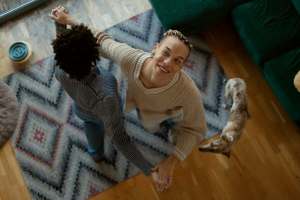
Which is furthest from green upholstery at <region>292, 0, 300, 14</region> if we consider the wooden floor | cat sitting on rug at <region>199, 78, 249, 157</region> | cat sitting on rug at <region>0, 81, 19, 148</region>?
cat sitting on rug at <region>0, 81, 19, 148</region>

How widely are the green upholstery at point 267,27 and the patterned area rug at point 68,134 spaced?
11.4 inches

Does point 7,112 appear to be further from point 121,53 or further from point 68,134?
point 121,53

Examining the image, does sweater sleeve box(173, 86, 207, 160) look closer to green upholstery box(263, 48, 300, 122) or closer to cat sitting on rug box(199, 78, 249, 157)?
cat sitting on rug box(199, 78, 249, 157)

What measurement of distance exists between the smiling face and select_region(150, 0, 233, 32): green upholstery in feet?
2.36

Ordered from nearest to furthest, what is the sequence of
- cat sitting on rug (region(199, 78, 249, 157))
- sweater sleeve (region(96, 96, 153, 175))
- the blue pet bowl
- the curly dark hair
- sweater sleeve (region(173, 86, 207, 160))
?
1. the curly dark hair
2. sweater sleeve (region(96, 96, 153, 175))
3. sweater sleeve (region(173, 86, 207, 160))
4. cat sitting on rug (region(199, 78, 249, 157))
5. the blue pet bowl

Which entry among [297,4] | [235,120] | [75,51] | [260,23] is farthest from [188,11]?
[75,51]

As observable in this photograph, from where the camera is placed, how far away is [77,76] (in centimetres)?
137

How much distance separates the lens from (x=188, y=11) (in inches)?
85.6

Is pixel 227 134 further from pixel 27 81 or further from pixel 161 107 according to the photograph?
pixel 27 81

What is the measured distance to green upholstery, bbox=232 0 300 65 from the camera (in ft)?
7.00

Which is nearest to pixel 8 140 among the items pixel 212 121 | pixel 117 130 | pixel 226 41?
pixel 117 130

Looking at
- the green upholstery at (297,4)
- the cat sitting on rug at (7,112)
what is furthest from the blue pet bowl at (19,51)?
the green upholstery at (297,4)

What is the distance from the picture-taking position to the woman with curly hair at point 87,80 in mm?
1314

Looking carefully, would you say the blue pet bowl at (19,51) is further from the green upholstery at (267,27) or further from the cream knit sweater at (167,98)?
the green upholstery at (267,27)
